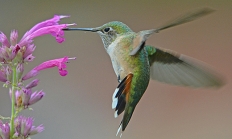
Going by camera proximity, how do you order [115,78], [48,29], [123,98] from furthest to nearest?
[115,78]
[123,98]
[48,29]

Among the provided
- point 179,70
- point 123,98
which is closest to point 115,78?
point 179,70

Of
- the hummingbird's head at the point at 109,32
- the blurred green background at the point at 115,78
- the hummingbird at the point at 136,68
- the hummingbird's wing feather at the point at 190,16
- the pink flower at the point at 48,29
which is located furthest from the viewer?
the blurred green background at the point at 115,78

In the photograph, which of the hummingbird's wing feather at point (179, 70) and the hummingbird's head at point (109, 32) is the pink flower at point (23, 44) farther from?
the hummingbird's wing feather at point (179, 70)

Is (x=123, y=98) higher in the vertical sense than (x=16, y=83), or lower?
lower

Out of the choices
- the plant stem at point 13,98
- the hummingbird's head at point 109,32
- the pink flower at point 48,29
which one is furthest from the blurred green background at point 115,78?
the plant stem at point 13,98

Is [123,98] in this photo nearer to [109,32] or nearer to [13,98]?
[109,32]

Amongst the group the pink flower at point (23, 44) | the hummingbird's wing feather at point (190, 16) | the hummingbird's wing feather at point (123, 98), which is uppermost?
the pink flower at point (23, 44)

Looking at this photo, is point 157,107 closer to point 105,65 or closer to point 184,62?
point 105,65

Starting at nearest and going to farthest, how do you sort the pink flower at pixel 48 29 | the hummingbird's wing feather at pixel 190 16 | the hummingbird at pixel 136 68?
the hummingbird's wing feather at pixel 190 16 → the pink flower at pixel 48 29 → the hummingbird at pixel 136 68
